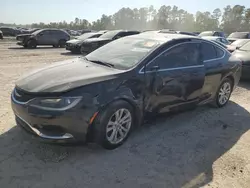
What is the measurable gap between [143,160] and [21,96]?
5.97ft

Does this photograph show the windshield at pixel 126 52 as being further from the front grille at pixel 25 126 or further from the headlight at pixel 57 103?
the front grille at pixel 25 126

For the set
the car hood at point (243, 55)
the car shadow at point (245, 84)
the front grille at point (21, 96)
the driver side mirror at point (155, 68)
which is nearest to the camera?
the front grille at point (21, 96)

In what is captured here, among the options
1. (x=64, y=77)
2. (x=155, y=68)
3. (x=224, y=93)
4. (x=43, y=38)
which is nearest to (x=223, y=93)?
(x=224, y=93)

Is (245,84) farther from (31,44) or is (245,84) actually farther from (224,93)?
(31,44)

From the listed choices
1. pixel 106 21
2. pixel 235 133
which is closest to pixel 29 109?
pixel 235 133

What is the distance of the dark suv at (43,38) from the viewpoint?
19438 mm

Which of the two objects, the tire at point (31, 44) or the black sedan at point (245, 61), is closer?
the black sedan at point (245, 61)

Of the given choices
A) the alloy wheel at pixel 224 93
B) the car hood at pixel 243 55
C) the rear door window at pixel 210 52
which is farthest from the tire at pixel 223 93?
the car hood at pixel 243 55

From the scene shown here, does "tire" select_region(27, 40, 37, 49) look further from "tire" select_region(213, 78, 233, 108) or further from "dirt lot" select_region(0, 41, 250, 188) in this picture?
"tire" select_region(213, 78, 233, 108)

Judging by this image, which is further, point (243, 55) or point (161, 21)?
point (161, 21)

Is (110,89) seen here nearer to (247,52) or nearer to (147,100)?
(147,100)

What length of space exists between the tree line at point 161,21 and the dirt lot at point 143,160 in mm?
75650

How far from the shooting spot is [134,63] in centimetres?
384

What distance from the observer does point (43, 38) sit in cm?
2006
